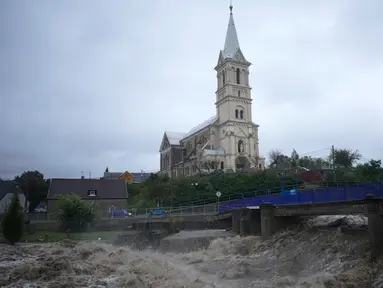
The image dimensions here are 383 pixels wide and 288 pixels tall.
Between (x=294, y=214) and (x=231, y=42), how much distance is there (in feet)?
266

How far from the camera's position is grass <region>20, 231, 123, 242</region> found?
137 ft

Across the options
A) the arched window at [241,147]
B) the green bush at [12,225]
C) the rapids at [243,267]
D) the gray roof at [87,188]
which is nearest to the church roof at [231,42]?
the arched window at [241,147]

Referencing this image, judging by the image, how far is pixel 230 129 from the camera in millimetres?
92125

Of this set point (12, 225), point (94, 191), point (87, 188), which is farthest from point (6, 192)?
point (12, 225)

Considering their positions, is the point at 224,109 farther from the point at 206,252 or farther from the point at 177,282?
the point at 177,282

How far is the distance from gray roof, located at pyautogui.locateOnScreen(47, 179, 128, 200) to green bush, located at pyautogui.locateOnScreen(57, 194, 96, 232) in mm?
15475

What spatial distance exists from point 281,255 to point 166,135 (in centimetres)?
9777

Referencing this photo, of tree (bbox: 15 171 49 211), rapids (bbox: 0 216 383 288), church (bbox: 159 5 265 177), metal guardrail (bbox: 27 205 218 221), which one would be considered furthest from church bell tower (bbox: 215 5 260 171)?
rapids (bbox: 0 216 383 288)

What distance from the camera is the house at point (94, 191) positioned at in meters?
62.8

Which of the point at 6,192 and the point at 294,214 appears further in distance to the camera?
the point at 6,192

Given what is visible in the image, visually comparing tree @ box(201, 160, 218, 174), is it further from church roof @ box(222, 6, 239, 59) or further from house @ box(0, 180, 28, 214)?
house @ box(0, 180, 28, 214)

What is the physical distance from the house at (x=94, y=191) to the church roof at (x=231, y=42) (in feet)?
166

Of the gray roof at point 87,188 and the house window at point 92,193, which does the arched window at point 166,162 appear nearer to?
the gray roof at point 87,188

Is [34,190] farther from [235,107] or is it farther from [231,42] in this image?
[231,42]
